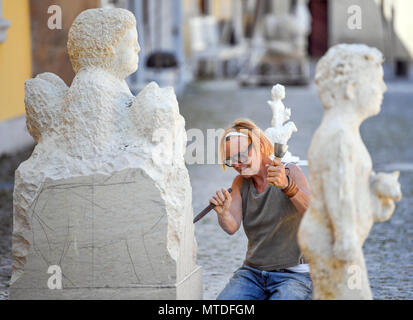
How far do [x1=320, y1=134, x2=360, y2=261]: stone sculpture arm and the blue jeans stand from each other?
1.88ft

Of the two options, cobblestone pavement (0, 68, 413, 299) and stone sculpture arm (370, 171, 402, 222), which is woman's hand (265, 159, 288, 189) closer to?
stone sculpture arm (370, 171, 402, 222)

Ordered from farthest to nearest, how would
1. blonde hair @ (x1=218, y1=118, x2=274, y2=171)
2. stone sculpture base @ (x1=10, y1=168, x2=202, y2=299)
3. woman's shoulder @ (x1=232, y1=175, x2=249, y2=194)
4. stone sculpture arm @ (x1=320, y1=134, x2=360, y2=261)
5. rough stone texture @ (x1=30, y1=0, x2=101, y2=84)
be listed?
rough stone texture @ (x1=30, y1=0, x2=101, y2=84) → woman's shoulder @ (x1=232, y1=175, x2=249, y2=194) → blonde hair @ (x1=218, y1=118, x2=274, y2=171) → stone sculpture base @ (x1=10, y1=168, x2=202, y2=299) → stone sculpture arm @ (x1=320, y1=134, x2=360, y2=261)

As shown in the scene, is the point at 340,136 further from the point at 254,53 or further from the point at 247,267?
the point at 254,53

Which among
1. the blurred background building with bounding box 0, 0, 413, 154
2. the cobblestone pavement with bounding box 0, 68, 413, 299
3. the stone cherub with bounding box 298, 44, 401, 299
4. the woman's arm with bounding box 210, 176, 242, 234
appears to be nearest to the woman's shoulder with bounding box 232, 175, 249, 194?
the woman's arm with bounding box 210, 176, 242, 234

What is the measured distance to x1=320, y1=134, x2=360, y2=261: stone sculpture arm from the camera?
258 centimetres

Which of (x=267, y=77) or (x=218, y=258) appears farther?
(x=267, y=77)

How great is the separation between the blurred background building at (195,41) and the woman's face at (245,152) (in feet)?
17.1

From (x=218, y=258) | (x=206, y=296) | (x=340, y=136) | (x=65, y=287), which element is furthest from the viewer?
(x=218, y=258)

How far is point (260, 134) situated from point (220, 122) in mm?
7115

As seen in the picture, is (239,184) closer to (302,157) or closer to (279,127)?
(279,127)

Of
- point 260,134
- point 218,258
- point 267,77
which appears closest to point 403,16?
point 267,77

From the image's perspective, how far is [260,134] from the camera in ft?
10.7

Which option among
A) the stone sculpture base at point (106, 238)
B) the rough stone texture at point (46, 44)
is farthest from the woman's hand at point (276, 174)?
the rough stone texture at point (46, 44)

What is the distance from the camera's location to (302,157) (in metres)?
7.34
